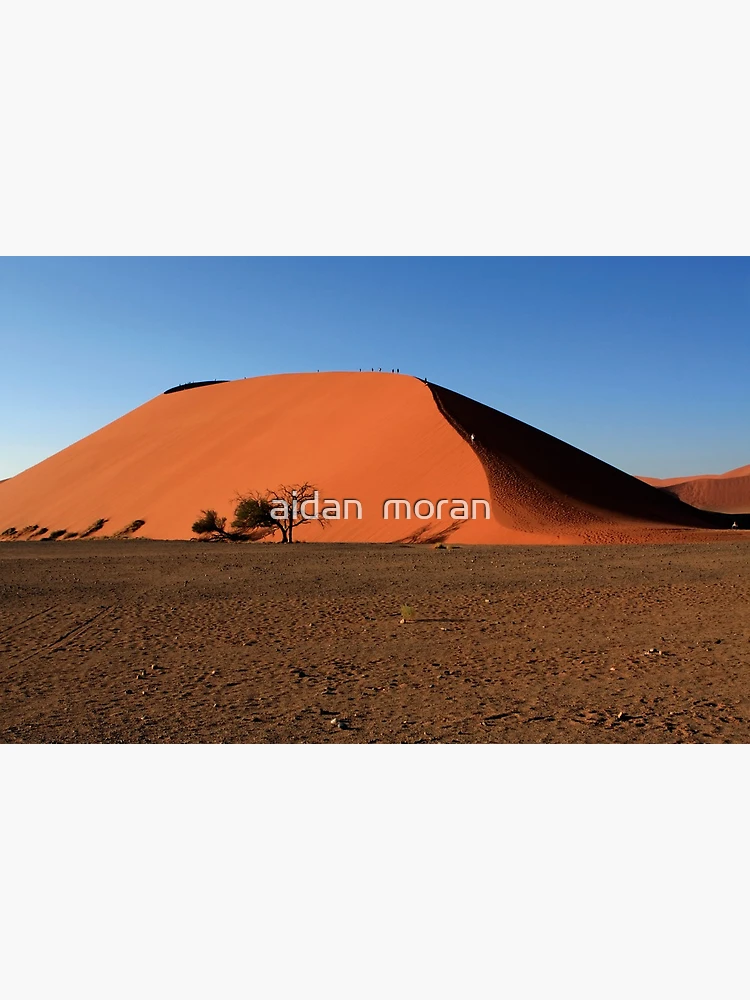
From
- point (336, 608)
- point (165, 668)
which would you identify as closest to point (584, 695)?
point (165, 668)

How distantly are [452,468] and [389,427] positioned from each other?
27.0 ft

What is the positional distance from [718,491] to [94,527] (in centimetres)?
9501

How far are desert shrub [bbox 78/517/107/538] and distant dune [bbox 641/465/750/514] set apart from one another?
8504 cm

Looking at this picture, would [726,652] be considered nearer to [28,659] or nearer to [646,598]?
[646,598]

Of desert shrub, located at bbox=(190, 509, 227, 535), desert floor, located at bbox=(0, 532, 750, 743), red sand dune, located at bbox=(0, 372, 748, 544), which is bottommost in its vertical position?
desert floor, located at bbox=(0, 532, 750, 743)

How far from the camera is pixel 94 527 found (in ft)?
145

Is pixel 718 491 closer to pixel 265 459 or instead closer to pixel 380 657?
pixel 265 459

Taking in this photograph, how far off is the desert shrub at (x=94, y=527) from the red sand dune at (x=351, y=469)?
54cm

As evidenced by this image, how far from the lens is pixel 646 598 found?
1236cm

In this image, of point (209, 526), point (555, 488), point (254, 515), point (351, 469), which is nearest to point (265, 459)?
point (351, 469)

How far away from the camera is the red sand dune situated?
108 ft

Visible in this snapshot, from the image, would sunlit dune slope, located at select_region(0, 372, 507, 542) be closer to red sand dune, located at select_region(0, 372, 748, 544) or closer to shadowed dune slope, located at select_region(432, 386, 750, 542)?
red sand dune, located at select_region(0, 372, 748, 544)

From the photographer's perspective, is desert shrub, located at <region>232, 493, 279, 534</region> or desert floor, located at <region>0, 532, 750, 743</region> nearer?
desert floor, located at <region>0, 532, 750, 743</region>

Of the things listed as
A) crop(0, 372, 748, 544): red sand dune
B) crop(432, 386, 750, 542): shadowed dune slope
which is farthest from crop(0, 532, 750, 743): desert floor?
crop(0, 372, 748, 544): red sand dune
